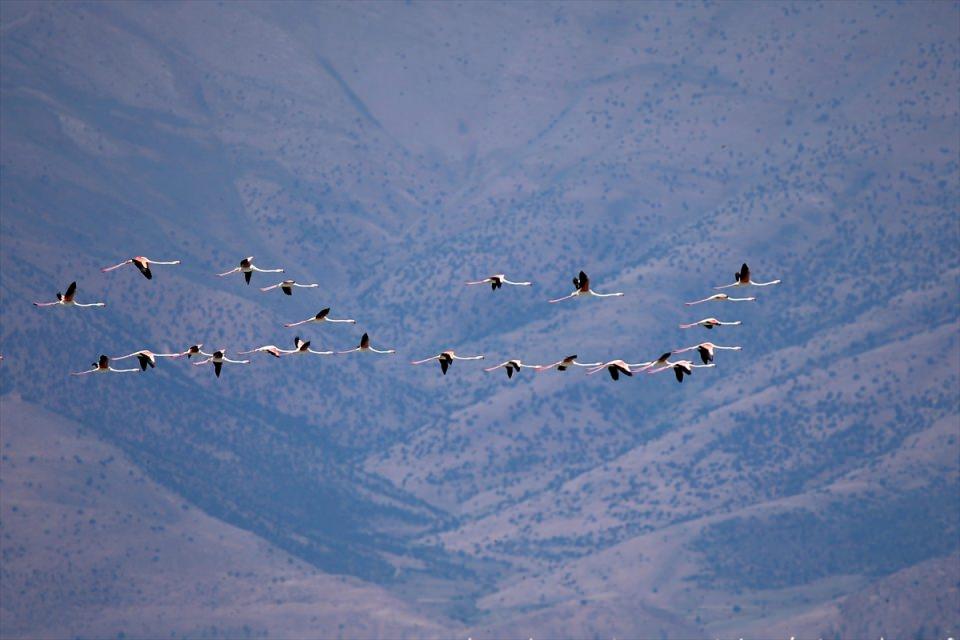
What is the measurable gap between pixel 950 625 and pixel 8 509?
96310 millimetres

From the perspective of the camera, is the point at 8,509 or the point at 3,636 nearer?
the point at 3,636

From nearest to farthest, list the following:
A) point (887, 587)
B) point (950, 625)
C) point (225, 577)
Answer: point (950, 625) → point (887, 587) → point (225, 577)

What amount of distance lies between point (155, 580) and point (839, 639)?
229 feet

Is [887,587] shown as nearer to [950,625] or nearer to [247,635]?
[950,625]

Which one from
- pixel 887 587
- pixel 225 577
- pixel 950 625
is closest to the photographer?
pixel 950 625

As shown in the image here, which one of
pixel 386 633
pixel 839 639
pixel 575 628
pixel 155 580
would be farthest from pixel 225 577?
pixel 839 639

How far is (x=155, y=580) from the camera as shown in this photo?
638 feet

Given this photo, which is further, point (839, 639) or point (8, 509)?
point (8, 509)

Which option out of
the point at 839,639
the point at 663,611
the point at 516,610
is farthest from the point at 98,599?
the point at 839,639

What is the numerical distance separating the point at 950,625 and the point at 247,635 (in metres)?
69.2

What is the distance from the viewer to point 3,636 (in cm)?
18062

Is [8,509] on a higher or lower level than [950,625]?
higher

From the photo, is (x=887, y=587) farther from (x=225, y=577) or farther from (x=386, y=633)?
(x=225, y=577)

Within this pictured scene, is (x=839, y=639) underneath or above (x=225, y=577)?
underneath
